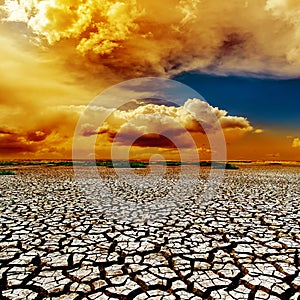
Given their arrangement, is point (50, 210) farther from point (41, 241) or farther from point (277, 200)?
point (277, 200)

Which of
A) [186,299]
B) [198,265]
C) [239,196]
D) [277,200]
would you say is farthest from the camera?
[239,196]

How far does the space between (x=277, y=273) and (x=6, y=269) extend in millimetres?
3322

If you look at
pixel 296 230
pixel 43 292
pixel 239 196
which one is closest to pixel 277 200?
pixel 239 196

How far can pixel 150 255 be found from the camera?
4207mm

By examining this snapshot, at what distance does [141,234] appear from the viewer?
5.22 m

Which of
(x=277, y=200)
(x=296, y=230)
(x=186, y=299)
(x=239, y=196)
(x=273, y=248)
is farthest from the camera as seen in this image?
(x=239, y=196)

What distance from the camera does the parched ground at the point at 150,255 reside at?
10.6 feet

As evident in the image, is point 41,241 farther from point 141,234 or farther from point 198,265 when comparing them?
point 198,265

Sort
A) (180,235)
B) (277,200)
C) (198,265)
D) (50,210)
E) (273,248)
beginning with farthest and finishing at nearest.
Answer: (277,200) < (50,210) < (180,235) < (273,248) < (198,265)

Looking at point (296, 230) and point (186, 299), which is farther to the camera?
point (296, 230)

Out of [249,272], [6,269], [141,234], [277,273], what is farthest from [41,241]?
[277,273]

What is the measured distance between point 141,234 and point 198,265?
1.57 m

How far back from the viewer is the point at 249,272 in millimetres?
3684

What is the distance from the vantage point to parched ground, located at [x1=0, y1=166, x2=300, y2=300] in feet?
10.6
